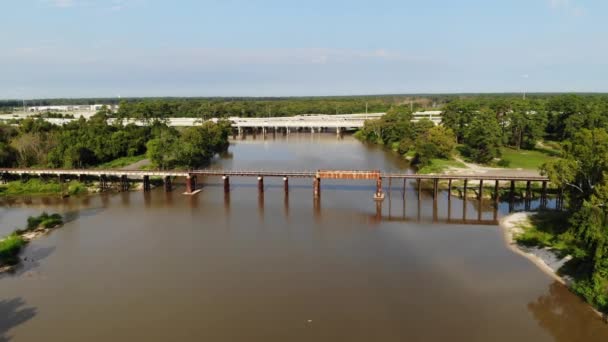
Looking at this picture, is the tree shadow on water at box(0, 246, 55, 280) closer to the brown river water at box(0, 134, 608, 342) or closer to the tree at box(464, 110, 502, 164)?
the brown river water at box(0, 134, 608, 342)

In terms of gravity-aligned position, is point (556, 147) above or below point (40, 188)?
above

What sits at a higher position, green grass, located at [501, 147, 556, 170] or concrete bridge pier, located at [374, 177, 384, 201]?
green grass, located at [501, 147, 556, 170]

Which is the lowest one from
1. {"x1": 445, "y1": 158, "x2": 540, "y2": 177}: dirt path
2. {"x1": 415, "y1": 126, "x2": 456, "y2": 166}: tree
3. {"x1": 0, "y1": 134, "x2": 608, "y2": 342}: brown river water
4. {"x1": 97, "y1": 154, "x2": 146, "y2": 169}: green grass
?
{"x1": 0, "y1": 134, "x2": 608, "y2": 342}: brown river water

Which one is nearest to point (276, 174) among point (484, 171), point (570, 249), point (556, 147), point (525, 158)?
point (484, 171)

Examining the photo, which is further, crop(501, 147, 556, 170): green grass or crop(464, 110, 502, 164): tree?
crop(464, 110, 502, 164): tree

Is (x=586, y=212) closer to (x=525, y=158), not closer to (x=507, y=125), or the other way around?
(x=525, y=158)

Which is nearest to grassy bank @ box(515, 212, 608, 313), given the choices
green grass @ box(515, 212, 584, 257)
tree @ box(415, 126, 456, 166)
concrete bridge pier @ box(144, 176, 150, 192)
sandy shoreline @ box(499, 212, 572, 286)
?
green grass @ box(515, 212, 584, 257)

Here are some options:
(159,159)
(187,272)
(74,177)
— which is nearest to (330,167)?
(159,159)
